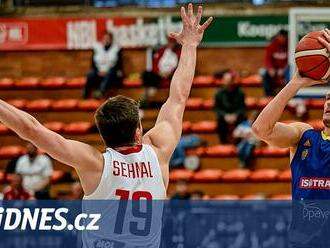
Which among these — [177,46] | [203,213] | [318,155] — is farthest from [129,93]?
[318,155]

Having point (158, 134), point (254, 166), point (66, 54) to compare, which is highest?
point (158, 134)

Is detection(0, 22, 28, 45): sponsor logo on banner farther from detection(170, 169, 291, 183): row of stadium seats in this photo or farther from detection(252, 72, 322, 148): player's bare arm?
detection(252, 72, 322, 148): player's bare arm

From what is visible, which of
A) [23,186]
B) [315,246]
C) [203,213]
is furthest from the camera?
[23,186]

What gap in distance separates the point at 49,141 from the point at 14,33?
12871mm

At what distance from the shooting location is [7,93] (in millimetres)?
16047

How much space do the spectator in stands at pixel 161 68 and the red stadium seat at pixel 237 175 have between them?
7.28 feet

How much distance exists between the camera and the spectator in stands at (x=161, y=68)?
1497cm

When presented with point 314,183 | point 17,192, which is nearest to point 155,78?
point 17,192

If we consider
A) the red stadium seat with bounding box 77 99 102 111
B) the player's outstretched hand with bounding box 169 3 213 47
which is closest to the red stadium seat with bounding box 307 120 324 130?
the red stadium seat with bounding box 77 99 102 111

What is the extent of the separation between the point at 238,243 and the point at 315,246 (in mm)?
3461

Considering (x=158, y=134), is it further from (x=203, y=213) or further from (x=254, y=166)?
(x=254, y=166)

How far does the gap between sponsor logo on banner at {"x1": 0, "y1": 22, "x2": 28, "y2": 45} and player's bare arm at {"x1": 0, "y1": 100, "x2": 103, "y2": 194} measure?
12.7 metres

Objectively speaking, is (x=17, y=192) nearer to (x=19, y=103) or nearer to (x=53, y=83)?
(x=19, y=103)

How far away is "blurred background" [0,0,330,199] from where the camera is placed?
13711 mm
